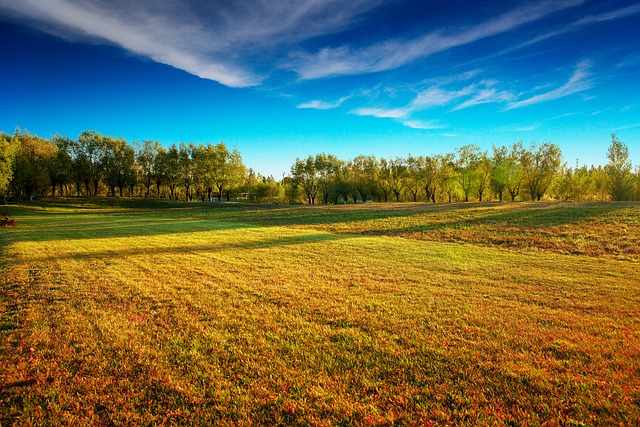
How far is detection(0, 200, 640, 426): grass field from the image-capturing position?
13.1ft

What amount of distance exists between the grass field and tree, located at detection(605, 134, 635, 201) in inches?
2211

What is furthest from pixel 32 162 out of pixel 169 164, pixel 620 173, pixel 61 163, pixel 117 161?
pixel 620 173

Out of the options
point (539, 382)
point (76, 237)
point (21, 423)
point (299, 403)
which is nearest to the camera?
point (21, 423)

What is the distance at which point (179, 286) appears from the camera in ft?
29.8

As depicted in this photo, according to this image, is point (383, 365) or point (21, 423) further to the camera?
point (383, 365)

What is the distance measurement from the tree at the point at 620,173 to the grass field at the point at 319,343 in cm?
5616

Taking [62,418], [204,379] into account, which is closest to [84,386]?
[62,418]

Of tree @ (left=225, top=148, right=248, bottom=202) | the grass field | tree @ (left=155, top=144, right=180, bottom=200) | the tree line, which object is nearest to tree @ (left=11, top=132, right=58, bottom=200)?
the tree line

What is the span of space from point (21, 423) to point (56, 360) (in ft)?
4.76

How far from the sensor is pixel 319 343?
5598 millimetres

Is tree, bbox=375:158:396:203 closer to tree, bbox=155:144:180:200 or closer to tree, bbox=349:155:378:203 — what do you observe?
tree, bbox=349:155:378:203

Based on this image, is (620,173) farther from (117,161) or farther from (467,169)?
(117,161)

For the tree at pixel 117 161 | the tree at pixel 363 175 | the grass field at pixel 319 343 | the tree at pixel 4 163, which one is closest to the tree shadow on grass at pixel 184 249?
the grass field at pixel 319 343

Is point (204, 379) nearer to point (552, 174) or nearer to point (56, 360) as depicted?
point (56, 360)
